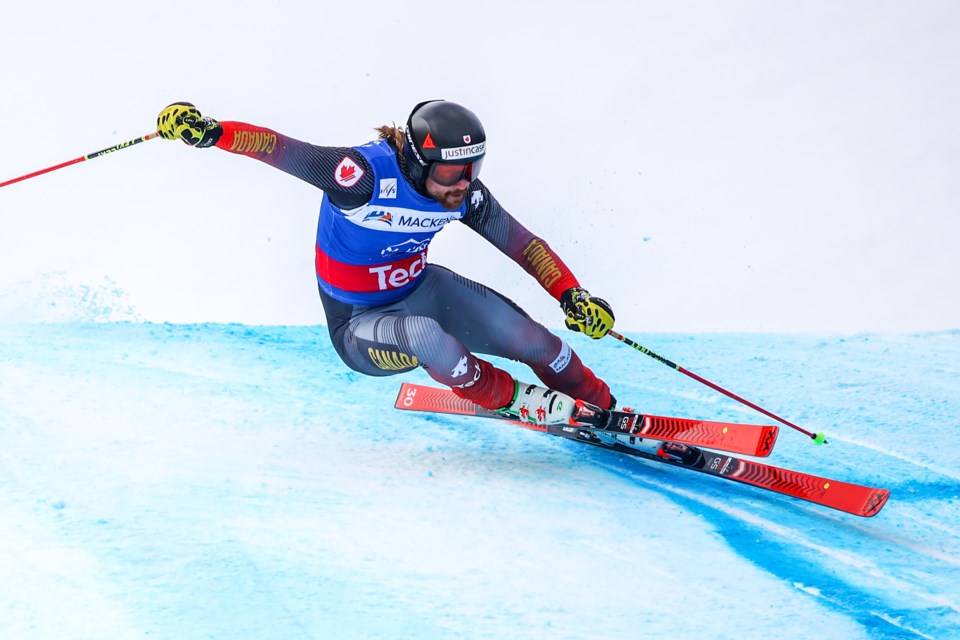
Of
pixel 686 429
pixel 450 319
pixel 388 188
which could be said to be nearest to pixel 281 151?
pixel 388 188

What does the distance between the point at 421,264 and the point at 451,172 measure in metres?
0.45

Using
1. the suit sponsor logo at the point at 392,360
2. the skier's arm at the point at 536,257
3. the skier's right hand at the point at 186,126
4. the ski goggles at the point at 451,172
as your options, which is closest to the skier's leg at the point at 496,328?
the skier's arm at the point at 536,257

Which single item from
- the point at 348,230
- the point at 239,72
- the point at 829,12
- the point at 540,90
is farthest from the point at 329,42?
the point at 829,12

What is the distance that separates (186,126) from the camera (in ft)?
9.64

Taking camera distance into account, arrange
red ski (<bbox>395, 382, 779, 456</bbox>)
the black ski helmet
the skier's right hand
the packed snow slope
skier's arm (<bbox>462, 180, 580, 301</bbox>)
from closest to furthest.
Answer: the packed snow slope, the skier's right hand, the black ski helmet, red ski (<bbox>395, 382, 779, 456</bbox>), skier's arm (<bbox>462, 180, 580, 301</bbox>)

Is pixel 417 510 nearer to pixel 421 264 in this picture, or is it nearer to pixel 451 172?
pixel 421 264

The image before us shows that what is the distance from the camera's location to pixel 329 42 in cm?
545

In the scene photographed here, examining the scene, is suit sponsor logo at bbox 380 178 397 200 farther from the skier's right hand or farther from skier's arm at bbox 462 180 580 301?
the skier's right hand

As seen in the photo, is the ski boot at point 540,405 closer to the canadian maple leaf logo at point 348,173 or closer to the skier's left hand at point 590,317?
the skier's left hand at point 590,317

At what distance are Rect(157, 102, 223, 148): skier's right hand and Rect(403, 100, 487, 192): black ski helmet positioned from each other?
60 cm

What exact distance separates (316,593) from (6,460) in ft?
4.30

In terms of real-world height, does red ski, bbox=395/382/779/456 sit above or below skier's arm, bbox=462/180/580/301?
below

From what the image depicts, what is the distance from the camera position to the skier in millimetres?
3135

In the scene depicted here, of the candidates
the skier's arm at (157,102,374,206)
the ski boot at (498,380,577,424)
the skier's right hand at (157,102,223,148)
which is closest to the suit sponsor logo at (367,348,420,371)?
the ski boot at (498,380,577,424)
